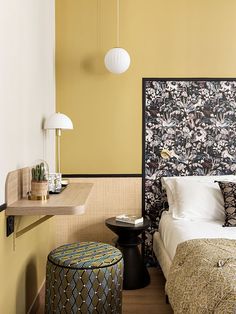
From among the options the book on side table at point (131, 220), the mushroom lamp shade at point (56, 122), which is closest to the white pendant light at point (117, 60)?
the mushroom lamp shade at point (56, 122)

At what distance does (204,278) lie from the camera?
205 centimetres

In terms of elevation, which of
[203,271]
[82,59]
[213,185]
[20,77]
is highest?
[82,59]

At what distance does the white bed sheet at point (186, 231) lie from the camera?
2818 millimetres

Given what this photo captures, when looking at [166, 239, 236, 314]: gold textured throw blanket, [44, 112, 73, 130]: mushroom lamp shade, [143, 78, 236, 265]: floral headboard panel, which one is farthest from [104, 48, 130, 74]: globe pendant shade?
[166, 239, 236, 314]: gold textured throw blanket

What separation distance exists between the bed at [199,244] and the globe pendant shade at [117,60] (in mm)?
1113

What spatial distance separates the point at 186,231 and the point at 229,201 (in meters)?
0.56

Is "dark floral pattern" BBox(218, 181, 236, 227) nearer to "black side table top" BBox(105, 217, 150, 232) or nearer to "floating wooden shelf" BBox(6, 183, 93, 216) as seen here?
"black side table top" BBox(105, 217, 150, 232)

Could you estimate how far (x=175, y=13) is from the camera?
12.2ft

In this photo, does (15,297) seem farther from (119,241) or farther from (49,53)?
(49,53)

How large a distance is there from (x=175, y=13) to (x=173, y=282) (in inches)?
98.8

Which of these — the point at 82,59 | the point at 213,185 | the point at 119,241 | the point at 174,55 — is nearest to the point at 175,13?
the point at 174,55

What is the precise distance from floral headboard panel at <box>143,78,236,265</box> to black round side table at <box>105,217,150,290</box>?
0.44m

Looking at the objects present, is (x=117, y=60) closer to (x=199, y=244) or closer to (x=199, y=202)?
(x=199, y=202)

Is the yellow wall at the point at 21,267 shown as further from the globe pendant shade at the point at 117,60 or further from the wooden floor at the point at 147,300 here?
the globe pendant shade at the point at 117,60
